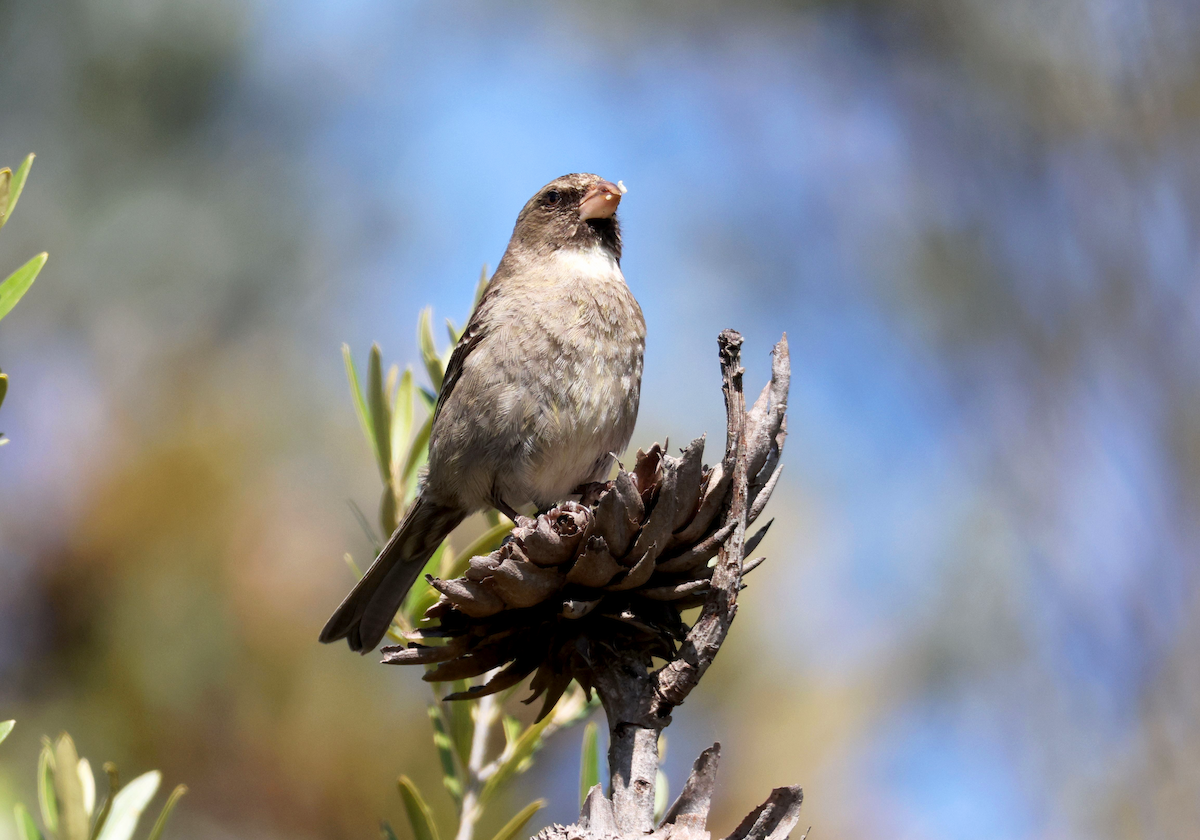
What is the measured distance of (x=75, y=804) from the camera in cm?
143

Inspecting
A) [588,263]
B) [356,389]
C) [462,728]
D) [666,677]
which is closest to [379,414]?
[356,389]

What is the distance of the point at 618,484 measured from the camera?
1.22 meters

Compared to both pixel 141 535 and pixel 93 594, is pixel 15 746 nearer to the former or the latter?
pixel 93 594

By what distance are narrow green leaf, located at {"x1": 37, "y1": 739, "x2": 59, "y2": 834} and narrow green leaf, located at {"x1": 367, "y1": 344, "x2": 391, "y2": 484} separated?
800mm

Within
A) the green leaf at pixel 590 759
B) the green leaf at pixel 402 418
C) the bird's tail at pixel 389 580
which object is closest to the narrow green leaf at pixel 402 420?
the green leaf at pixel 402 418

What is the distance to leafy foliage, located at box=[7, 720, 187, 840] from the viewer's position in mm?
1425

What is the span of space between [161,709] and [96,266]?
2946 millimetres

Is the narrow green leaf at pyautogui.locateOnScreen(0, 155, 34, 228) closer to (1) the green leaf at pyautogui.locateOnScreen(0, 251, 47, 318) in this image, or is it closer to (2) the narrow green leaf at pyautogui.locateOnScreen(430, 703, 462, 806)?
(1) the green leaf at pyautogui.locateOnScreen(0, 251, 47, 318)

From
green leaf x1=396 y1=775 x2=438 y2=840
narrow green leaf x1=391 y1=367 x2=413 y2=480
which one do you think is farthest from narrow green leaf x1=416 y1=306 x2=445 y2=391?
green leaf x1=396 y1=775 x2=438 y2=840

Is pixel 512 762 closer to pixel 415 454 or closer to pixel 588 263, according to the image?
pixel 415 454

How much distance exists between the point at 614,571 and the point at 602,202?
7.62ft

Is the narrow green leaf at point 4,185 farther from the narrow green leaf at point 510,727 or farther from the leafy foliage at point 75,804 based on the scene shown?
the narrow green leaf at point 510,727

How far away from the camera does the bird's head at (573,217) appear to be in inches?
134

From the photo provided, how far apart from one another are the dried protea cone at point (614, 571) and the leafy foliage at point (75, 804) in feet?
1.54
